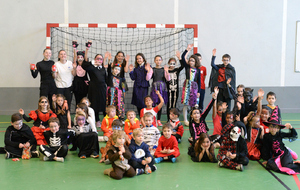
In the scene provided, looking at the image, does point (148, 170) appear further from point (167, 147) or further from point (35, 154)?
point (35, 154)

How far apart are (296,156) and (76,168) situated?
327cm

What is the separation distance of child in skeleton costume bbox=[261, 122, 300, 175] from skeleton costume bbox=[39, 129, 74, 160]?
300 cm

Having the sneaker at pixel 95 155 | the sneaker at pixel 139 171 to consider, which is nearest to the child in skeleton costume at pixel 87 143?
the sneaker at pixel 95 155

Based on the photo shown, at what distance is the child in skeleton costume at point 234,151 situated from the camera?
170 inches

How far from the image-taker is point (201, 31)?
8836mm

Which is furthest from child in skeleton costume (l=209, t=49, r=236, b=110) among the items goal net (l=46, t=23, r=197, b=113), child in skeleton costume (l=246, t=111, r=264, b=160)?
child in skeleton costume (l=246, t=111, r=264, b=160)

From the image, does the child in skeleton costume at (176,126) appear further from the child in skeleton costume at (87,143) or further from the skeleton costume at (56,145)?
the skeleton costume at (56,145)

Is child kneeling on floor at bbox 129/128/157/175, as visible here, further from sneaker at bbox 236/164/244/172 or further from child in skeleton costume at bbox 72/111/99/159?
sneaker at bbox 236/164/244/172

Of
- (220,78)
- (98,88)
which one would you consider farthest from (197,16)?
(98,88)

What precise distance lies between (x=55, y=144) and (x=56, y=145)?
22mm

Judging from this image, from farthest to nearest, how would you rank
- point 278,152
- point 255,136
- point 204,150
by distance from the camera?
point 255,136, point 204,150, point 278,152

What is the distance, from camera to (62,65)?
680cm

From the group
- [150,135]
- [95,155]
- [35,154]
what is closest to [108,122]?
[95,155]

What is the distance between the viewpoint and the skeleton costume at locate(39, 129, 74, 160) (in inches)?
184
